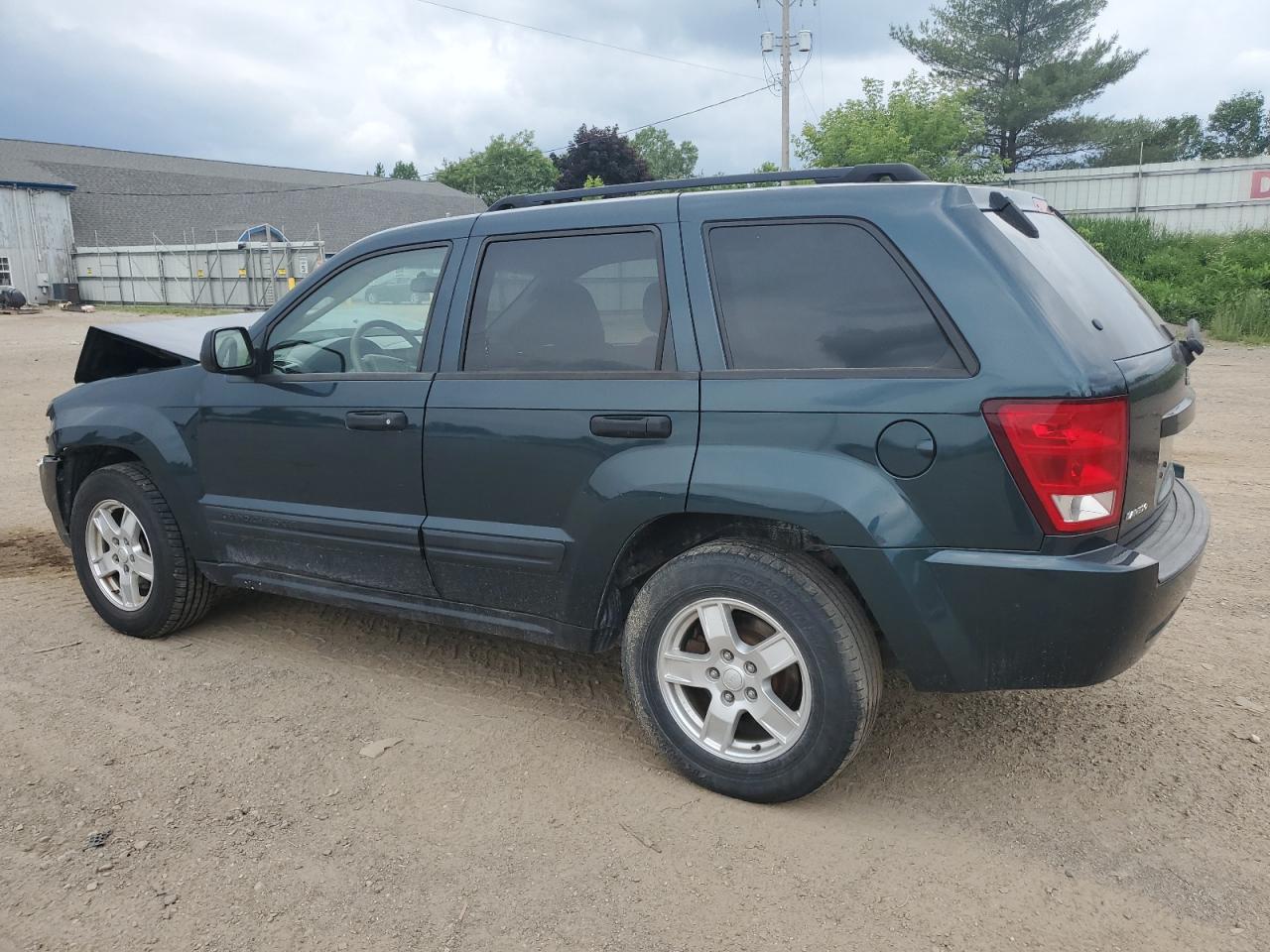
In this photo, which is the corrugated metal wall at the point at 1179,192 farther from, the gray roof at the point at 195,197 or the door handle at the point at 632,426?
the gray roof at the point at 195,197

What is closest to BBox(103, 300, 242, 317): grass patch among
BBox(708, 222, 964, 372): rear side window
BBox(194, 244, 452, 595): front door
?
BBox(194, 244, 452, 595): front door

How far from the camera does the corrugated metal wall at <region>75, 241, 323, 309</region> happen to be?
33188 millimetres

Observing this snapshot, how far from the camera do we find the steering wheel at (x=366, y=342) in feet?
12.5

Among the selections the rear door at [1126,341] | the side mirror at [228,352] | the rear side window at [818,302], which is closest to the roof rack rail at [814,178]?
the rear side window at [818,302]

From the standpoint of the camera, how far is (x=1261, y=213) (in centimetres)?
2616

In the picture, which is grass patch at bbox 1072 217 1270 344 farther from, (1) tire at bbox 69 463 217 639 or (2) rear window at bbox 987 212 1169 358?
(1) tire at bbox 69 463 217 639

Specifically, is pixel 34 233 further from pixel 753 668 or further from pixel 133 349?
pixel 753 668

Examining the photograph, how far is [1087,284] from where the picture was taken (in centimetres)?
304

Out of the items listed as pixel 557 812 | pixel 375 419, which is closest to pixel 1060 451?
pixel 557 812

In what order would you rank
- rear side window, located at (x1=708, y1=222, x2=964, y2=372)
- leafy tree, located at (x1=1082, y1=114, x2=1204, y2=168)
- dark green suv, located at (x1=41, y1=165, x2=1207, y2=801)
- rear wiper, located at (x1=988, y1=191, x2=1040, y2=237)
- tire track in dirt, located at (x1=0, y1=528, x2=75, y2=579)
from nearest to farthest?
dark green suv, located at (x1=41, y1=165, x2=1207, y2=801) → rear side window, located at (x1=708, y1=222, x2=964, y2=372) → rear wiper, located at (x1=988, y1=191, x2=1040, y2=237) → tire track in dirt, located at (x1=0, y1=528, x2=75, y2=579) → leafy tree, located at (x1=1082, y1=114, x2=1204, y2=168)

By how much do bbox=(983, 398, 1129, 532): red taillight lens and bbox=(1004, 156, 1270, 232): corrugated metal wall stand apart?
2749 cm

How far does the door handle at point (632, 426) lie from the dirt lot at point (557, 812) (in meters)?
1.13

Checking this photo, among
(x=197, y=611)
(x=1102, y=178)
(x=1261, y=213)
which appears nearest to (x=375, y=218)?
(x=1102, y=178)

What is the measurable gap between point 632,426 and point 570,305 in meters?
0.57
